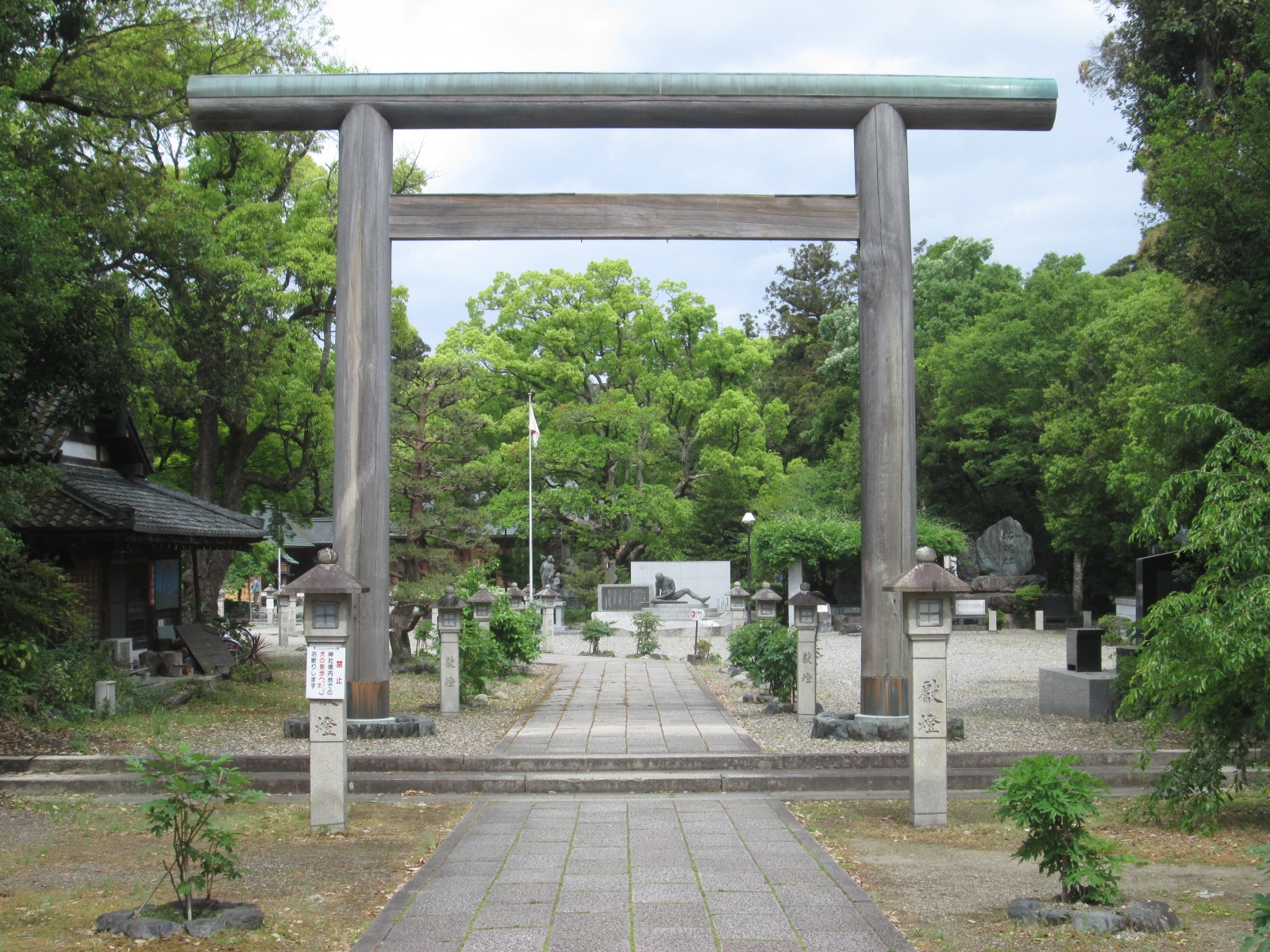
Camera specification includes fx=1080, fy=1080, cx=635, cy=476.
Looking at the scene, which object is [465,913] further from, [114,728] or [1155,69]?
[1155,69]

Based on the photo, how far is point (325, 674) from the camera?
7418mm

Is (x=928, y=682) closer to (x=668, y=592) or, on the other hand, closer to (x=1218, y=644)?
(x=1218, y=644)

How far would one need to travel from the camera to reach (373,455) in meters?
10.4

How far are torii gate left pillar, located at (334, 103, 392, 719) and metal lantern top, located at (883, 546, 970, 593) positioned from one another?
5.15 metres

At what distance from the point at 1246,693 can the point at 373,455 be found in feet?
24.6

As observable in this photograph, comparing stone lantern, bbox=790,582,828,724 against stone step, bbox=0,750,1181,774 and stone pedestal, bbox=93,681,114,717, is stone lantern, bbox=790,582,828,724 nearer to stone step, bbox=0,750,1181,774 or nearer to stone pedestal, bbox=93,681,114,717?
A: stone step, bbox=0,750,1181,774

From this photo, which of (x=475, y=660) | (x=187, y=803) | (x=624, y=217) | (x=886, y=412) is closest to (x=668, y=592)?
(x=475, y=660)

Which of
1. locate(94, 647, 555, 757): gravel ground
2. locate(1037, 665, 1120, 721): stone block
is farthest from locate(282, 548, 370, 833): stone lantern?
locate(1037, 665, 1120, 721): stone block

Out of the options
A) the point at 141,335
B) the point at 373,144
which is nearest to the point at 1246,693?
the point at 373,144

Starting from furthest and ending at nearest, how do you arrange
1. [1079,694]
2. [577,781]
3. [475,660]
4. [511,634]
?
1. [511,634]
2. [475,660]
3. [1079,694]
4. [577,781]

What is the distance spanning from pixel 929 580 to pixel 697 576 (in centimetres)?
2797

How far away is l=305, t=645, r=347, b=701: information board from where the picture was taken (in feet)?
24.1

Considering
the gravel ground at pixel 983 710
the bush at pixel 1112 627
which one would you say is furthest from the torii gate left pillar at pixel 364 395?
the bush at pixel 1112 627

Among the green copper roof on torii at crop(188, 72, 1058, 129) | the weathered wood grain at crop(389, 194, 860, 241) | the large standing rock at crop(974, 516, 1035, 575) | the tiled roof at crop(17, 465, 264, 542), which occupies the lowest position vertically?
the large standing rock at crop(974, 516, 1035, 575)
